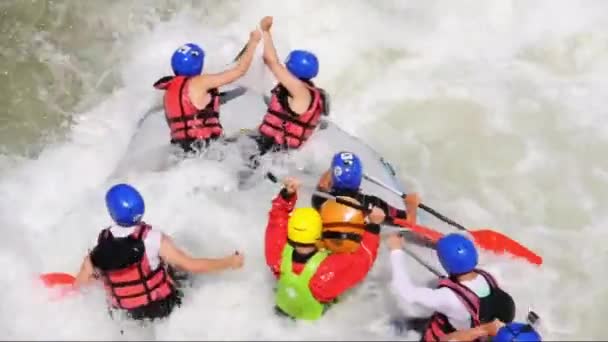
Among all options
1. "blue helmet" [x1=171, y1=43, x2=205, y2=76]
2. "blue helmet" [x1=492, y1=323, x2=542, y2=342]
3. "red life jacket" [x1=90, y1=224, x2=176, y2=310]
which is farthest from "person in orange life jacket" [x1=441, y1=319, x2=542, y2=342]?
"blue helmet" [x1=171, y1=43, x2=205, y2=76]

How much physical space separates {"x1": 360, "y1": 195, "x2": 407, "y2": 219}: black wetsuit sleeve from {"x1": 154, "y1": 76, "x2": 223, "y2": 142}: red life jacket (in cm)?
107

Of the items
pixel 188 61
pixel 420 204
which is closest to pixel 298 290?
pixel 420 204

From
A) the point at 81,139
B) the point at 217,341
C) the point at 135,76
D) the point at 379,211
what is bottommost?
the point at 217,341

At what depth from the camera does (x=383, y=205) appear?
A: 450cm

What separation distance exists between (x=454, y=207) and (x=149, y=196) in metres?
1.92

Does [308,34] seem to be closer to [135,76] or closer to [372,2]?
[372,2]

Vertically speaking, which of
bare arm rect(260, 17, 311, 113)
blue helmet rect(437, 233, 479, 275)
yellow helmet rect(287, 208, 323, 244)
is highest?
bare arm rect(260, 17, 311, 113)

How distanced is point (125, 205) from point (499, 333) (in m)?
1.70

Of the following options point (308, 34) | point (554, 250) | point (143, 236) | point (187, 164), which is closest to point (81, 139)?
point (187, 164)

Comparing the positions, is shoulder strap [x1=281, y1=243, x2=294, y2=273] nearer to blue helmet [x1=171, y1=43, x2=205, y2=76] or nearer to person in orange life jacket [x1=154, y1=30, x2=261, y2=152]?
person in orange life jacket [x1=154, y1=30, x2=261, y2=152]

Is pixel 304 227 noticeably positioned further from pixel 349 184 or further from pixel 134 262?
pixel 134 262

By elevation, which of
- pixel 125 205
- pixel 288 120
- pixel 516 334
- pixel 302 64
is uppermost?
pixel 302 64

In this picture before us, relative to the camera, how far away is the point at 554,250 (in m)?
5.26

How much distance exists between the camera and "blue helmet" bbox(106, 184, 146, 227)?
12.7 feet
